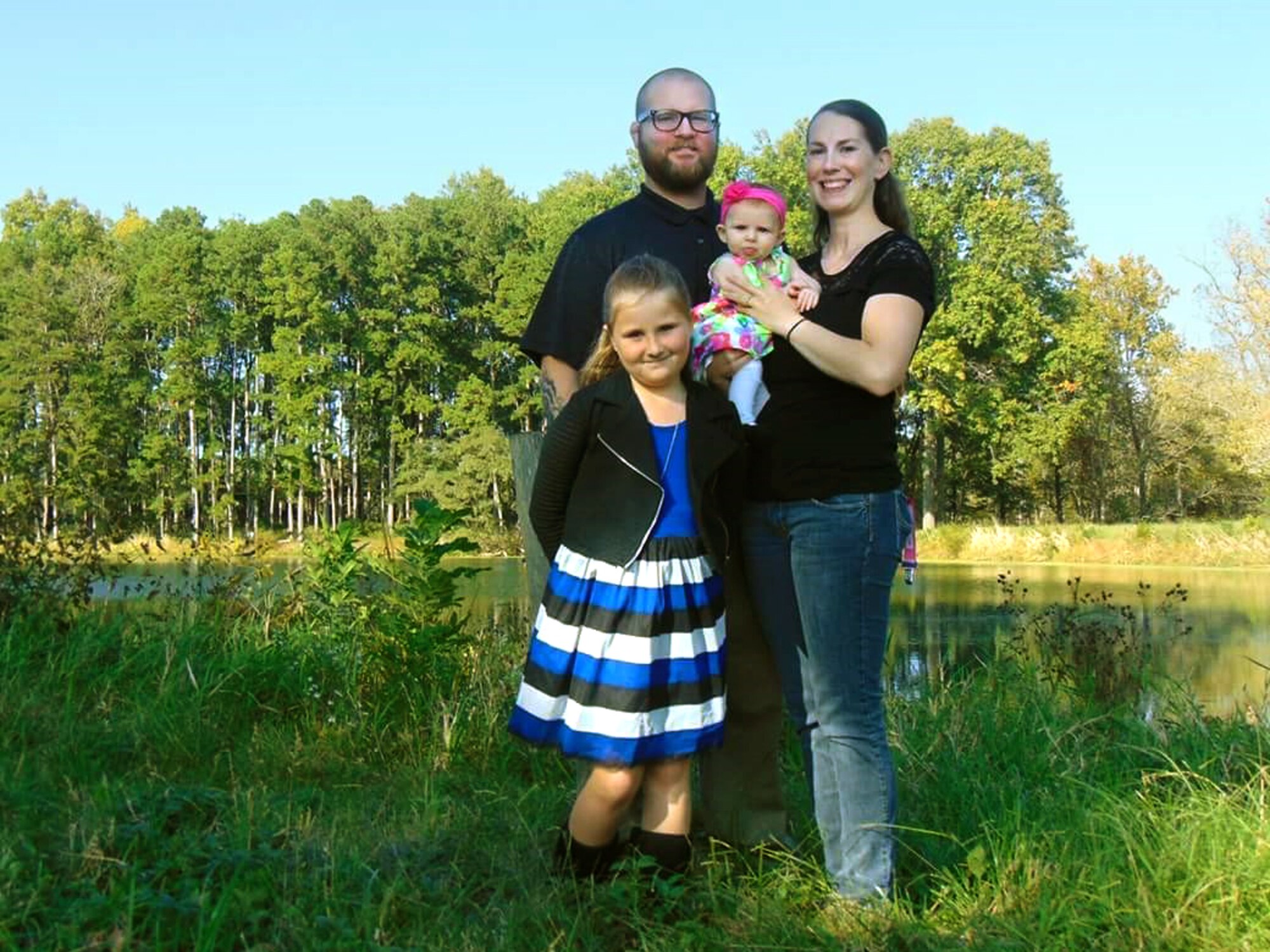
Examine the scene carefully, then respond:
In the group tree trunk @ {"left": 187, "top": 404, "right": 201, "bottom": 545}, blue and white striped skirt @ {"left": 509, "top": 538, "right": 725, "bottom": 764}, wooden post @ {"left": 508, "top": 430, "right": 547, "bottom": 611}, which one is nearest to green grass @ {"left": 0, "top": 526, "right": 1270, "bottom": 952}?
blue and white striped skirt @ {"left": 509, "top": 538, "right": 725, "bottom": 764}

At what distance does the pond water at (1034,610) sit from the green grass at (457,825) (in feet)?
4.33

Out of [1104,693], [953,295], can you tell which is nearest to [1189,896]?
[1104,693]

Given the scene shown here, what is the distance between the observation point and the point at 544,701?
2.69 meters

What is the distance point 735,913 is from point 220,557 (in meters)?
4.50

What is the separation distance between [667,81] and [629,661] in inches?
59.5

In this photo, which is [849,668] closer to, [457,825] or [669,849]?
[669,849]

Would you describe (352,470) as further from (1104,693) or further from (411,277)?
(1104,693)

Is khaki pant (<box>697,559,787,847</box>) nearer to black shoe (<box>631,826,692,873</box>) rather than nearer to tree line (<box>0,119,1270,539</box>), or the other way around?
black shoe (<box>631,826,692,873</box>)

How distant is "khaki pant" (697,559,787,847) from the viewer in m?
2.98

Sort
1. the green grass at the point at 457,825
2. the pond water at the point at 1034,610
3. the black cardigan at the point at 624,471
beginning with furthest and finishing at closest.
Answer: the pond water at the point at 1034,610 < the black cardigan at the point at 624,471 < the green grass at the point at 457,825

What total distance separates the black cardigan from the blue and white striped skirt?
0.05 meters

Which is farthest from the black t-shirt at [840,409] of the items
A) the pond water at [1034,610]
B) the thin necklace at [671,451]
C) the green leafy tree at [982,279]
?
the green leafy tree at [982,279]

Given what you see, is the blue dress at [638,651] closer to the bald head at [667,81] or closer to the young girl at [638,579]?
the young girl at [638,579]

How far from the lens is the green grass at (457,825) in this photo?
92.4 inches
